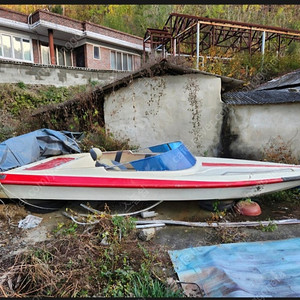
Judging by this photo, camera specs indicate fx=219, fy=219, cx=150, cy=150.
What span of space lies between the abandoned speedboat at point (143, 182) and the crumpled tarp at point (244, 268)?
1003mm

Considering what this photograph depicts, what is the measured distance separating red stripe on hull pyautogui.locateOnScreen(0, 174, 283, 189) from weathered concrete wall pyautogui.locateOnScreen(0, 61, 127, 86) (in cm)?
843

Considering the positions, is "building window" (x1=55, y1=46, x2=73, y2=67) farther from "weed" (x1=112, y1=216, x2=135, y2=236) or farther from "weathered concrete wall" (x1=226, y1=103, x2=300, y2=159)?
"weed" (x1=112, y1=216, x2=135, y2=236)

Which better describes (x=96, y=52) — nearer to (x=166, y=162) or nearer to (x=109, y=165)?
(x=109, y=165)

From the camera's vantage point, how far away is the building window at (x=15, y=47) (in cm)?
1400

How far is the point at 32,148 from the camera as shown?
494 cm

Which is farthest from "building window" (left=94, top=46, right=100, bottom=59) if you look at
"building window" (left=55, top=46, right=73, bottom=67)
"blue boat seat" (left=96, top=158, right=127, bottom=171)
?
"blue boat seat" (left=96, top=158, right=127, bottom=171)

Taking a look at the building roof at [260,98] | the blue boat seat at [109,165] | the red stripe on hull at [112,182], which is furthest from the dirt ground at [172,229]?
the building roof at [260,98]

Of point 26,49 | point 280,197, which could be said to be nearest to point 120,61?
point 26,49

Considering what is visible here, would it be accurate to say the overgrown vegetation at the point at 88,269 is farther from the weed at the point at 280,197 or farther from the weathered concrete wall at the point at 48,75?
the weathered concrete wall at the point at 48,75

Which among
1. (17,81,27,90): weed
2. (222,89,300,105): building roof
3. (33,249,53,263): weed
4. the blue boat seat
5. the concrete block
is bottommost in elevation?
the concrete block

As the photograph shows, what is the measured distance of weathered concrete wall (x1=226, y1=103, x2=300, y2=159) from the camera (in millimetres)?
6098

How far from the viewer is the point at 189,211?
Result: 423 centimetres

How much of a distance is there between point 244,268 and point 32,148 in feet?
15.3

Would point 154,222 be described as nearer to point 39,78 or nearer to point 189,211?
point 189,211
